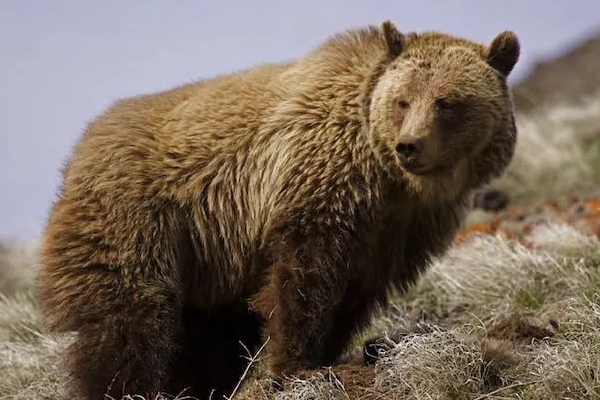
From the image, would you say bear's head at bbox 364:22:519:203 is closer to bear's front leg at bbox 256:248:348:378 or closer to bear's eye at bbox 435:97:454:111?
bear's eye at bbox 435:97:454:111

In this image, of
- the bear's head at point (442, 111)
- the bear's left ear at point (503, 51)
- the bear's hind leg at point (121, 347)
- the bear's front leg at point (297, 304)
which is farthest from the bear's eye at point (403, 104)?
the bear's hind leg at point (121, 347)

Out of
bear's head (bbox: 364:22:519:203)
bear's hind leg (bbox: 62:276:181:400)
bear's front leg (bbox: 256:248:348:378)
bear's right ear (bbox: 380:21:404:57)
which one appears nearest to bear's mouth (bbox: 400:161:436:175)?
bear's head (bbox: 364:22:519:203)

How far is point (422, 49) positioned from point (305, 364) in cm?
210

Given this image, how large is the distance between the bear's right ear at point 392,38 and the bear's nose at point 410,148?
2.70ft

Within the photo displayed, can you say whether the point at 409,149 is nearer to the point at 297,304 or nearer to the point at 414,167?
the point at 414,167

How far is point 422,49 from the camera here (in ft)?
21.7

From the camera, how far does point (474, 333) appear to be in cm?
676

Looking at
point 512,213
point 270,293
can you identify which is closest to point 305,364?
point 270,293

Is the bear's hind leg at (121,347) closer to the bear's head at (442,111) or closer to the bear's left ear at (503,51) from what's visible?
the bear's head at (442,111)

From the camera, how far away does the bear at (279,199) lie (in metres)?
6.25

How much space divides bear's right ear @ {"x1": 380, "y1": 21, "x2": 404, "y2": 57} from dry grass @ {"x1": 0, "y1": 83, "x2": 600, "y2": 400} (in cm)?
173

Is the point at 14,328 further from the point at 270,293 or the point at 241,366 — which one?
the point at 270,293

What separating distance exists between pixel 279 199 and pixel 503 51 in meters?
1.71

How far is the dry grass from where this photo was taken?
18.7 ft
